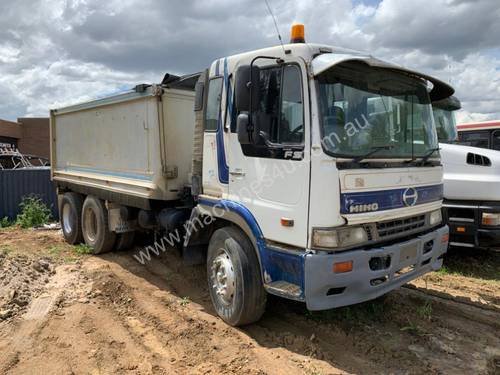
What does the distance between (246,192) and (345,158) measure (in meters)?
1.10

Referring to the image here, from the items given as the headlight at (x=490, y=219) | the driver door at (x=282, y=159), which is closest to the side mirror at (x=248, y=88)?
the driver door at (x=282, y=159)

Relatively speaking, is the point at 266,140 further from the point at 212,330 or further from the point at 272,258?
the point at 212,330

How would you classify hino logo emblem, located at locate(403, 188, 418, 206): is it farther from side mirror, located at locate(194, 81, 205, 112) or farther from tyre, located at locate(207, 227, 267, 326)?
side mirror, located at locate(194, 81, 205, 112)

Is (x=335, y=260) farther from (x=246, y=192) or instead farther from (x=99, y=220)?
(x=99, y=220)

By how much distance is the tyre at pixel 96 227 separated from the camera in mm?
7379

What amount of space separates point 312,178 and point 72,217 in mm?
6348

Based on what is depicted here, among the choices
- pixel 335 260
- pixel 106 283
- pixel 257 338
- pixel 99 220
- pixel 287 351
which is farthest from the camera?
pixel 99 220

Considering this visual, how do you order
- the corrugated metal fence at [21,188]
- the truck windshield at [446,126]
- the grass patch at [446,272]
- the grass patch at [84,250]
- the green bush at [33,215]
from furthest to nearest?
the corrugated metal fence at [21,188] → the green bush at [33,215] → the grass patch at [84,250] → the truck windshield at [446,126] → the grass patch at [446,272]

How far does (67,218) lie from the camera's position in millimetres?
8852

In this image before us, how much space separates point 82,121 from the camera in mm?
7816

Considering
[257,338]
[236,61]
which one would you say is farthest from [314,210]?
[236,61]

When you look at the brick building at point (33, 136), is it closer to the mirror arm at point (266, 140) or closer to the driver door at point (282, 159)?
the driver door at point (282, 159)

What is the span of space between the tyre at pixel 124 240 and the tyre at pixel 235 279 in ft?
10.8

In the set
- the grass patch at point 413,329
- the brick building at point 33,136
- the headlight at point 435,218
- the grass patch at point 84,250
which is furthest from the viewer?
the brick building at point 33,136
